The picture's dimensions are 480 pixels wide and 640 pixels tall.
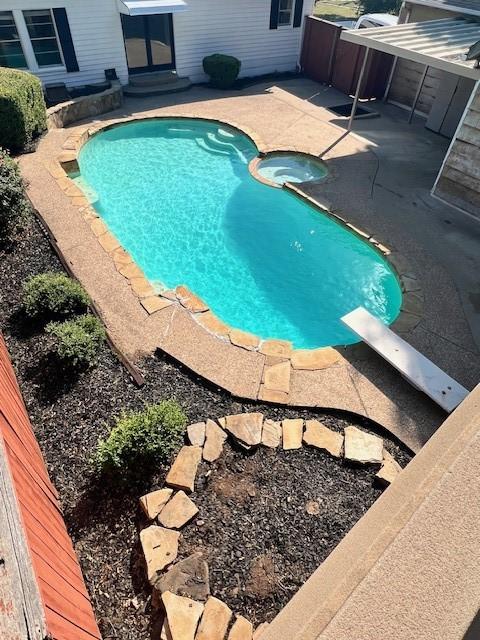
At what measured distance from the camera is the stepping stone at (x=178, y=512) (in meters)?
4.60

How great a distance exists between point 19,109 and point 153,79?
719cm

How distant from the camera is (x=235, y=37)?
1708 centimetres

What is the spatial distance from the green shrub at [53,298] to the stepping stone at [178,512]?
12.0 ft

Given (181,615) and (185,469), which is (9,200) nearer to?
(185,469)

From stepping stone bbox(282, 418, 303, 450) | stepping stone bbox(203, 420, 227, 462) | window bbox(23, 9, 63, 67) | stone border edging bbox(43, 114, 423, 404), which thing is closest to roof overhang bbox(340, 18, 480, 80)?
stone border edging bbox(43, 114, 423, 404)

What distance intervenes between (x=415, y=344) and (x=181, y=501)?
15.0ft

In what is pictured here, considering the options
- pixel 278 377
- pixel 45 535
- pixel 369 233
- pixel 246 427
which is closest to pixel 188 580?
pixel 45 535

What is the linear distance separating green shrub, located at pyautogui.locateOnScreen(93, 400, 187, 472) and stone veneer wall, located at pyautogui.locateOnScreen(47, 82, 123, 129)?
11774 millimetres

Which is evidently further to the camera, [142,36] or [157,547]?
[142,36]

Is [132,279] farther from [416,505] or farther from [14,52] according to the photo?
[14,52]

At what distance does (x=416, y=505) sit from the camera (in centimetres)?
262

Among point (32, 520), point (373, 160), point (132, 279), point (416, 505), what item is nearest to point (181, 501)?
point (32, 520)

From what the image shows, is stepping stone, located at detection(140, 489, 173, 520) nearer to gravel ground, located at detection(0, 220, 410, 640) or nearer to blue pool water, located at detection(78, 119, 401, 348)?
gravel ground, located at detection(0, 220, 410, 640)

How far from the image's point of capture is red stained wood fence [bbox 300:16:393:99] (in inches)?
617
